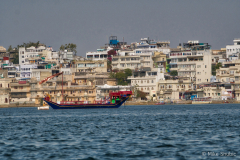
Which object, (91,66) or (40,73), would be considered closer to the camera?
(40,73)

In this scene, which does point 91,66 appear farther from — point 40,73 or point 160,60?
point 160,60

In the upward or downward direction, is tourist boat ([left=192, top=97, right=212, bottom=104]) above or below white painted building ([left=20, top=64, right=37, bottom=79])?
below

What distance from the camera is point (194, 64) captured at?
417ft

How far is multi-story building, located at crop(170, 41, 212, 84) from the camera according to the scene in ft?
414

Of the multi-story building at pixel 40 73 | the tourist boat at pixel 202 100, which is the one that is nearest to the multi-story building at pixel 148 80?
the tourist boat at pixel 202 100

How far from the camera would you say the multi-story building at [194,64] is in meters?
126

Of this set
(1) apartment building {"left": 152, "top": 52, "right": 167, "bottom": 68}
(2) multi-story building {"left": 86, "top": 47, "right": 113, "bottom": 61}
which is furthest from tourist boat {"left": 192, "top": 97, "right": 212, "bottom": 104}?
(2) multi-story building {"left": 86, "top": 47, "right": 113, "bottom": 61}

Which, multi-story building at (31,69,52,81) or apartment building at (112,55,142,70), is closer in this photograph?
multi-story building at (31,69,52,81)

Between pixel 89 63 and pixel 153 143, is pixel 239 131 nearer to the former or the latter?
pixel 153 143

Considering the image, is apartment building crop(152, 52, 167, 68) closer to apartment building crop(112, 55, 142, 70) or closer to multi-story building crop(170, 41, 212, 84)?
multi-story building crop(170, 41, 212, 84)

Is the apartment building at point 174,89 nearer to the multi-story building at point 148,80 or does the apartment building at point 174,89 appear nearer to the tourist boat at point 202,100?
the multi-story building at point 148,80

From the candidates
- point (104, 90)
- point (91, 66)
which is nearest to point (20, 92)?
point (104, 90)

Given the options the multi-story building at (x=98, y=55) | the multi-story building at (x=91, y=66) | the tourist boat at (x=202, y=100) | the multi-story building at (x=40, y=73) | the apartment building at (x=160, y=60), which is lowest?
the tourist boat at (x=202, y=100)

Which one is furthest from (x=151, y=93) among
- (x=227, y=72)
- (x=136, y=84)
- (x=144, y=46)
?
(x=144, y=46)
